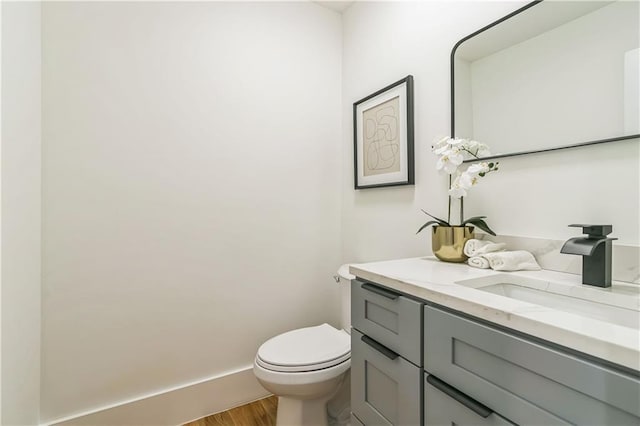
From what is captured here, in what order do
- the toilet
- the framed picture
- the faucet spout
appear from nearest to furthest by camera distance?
1. the faucet spout
2. the toilet
3. the framed picture

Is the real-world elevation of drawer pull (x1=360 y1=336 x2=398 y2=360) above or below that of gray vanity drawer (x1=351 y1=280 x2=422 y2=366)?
below

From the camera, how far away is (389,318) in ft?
3.01

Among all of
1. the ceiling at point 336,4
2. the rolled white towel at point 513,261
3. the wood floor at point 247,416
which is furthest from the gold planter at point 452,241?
the ceiling at point 336,4

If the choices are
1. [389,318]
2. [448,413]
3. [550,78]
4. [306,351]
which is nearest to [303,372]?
[306,351]

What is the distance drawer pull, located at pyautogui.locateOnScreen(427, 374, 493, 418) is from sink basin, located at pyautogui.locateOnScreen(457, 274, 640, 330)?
279 mm

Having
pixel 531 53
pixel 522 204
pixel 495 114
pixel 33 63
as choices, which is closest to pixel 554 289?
pixel 522 204

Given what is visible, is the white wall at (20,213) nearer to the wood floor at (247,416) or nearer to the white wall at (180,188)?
the white wall at (180,188)

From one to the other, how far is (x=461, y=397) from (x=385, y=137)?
4.24 ft

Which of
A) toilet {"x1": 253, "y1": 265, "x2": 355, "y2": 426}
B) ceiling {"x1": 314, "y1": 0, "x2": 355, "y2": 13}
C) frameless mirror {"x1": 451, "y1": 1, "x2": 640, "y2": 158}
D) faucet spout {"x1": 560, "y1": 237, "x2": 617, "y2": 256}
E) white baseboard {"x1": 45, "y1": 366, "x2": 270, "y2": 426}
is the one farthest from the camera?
ceiling {"x1": 314, "y1": 0, "x2": 355, "y2": 13}

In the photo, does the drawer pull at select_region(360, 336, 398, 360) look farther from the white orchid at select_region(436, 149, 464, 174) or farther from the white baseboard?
the white baseboard

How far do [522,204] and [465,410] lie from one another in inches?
29.6

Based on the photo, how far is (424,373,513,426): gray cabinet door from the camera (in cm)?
64

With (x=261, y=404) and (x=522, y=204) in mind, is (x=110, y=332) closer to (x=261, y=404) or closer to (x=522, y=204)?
(x=261, y=404)

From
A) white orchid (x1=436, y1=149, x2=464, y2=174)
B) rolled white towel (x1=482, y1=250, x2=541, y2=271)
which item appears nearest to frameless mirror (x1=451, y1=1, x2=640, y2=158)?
white orchid (x1=436, y1=149, x2=464, y2=174)
